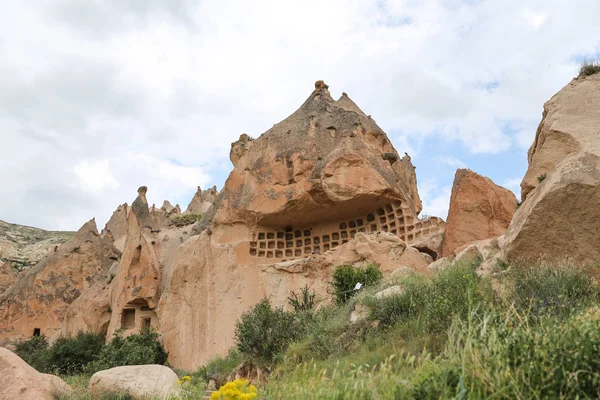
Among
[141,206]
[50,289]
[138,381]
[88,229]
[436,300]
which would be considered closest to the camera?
[436,300]

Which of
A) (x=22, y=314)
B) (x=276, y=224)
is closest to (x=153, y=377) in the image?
Result: (x=276, y=224)

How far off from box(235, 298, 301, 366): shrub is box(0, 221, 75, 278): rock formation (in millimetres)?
25525

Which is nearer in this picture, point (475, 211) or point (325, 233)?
point (475, 211)

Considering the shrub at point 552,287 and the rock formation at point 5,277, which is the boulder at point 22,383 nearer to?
the shrub at point 552,287

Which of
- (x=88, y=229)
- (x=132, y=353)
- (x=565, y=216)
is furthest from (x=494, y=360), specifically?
(x=88, y=229)

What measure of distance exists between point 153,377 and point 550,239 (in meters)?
5.94

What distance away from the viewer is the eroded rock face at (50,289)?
22.4m

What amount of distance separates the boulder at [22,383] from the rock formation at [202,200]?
23.8 meters

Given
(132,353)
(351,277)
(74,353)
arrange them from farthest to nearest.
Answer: (74,353), (132,353), (351,277)

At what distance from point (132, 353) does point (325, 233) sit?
641 centimetres

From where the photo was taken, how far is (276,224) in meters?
16.2

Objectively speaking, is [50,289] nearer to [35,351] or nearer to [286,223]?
[35,351]

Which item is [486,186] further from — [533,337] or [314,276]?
[533,337]

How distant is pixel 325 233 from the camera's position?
1630 cm
